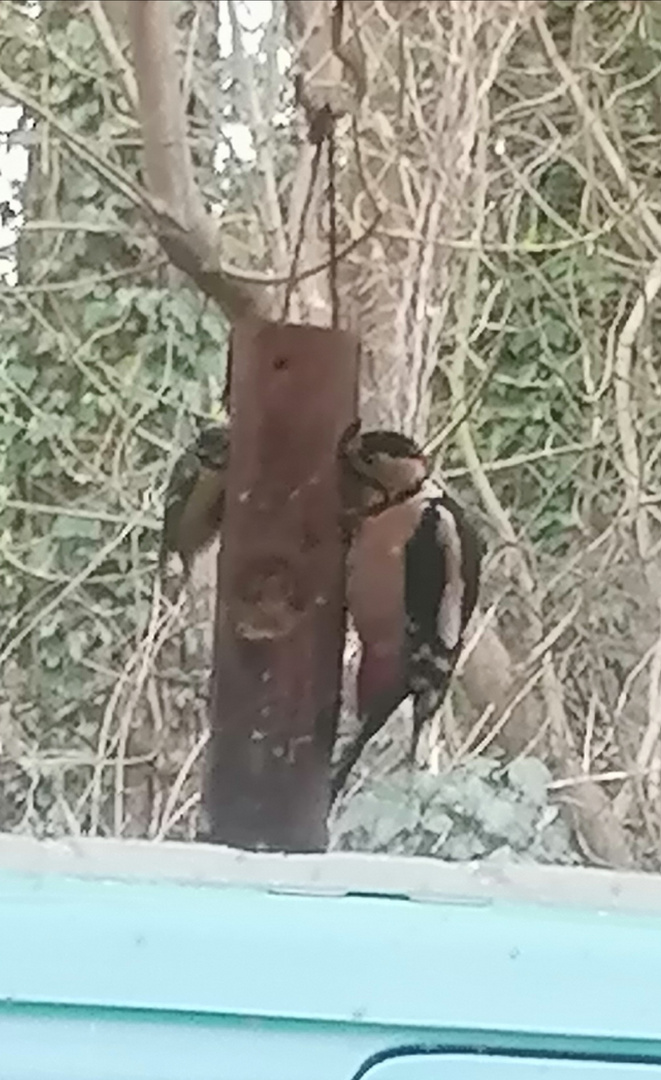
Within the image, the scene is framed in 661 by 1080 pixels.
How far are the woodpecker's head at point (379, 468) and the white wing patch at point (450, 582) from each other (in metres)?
0.03

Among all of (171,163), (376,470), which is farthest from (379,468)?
(171,163)

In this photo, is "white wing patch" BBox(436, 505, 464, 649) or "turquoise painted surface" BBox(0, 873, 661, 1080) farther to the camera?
"white wing patch" BBox(436, 505, 464, 649)

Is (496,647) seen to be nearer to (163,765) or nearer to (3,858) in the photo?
(163,765)

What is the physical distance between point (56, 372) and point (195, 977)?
416 millimetres

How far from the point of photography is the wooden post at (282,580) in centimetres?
104

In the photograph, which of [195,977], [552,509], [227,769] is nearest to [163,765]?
[227,769]

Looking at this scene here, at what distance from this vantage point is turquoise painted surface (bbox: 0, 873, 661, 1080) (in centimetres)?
87

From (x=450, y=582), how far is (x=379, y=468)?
92mm

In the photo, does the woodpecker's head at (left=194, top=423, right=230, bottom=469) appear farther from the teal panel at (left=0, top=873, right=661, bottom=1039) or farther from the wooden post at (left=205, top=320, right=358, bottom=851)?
the teal panel at (left=0, top=873, right=661, bottom=1039)

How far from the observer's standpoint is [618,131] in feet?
3.53

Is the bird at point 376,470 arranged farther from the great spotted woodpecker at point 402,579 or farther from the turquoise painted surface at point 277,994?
the turquoise painted surface at point 277,994

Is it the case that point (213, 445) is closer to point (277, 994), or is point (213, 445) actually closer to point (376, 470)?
point (376, 470)

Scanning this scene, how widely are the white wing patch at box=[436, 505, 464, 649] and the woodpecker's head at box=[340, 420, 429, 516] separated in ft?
0.10

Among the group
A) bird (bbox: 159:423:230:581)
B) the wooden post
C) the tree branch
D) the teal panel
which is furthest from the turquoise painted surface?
the tree branch
